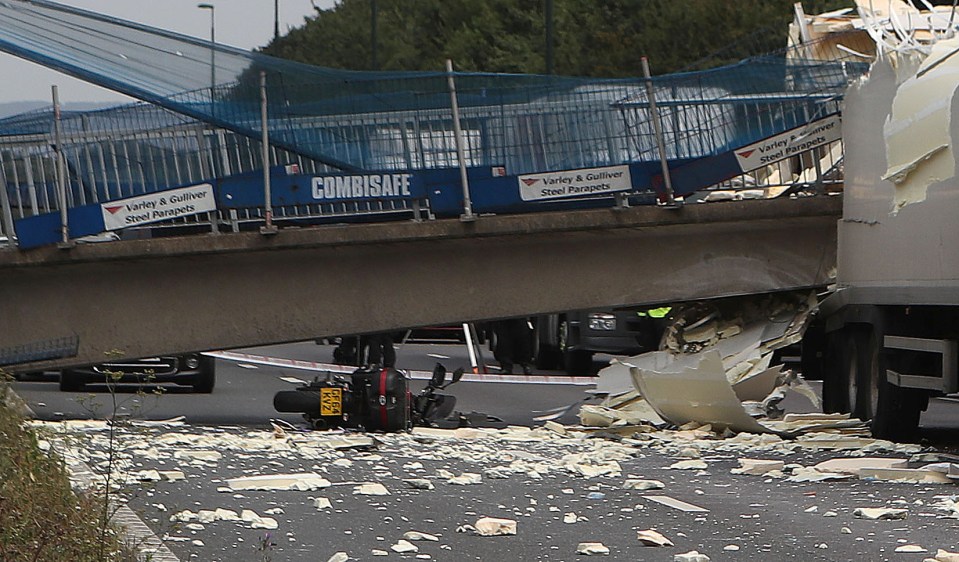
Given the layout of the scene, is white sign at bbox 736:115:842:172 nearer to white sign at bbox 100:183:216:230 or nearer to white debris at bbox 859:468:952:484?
white sign at bbox 100:183:216:230

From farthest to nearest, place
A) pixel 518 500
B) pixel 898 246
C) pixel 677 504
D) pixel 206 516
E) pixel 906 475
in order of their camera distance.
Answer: pixel 898 246 < pixel 906 475 < pixel 518 500 < pixel 677 504 < pixel 206 516

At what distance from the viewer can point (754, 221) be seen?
60.1 ft

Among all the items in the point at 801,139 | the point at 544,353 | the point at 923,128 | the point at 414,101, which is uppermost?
the point at 414,101

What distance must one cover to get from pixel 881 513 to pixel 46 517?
4.90 m

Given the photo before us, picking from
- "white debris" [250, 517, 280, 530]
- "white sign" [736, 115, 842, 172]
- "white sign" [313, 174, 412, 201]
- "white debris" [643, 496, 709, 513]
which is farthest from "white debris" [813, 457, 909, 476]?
"white sign" [313, 174, 412, 201]

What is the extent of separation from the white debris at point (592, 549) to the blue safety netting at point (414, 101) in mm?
9837

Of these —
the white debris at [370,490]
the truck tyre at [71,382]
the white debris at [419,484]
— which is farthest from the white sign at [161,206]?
Result: the white debris at [370,490]

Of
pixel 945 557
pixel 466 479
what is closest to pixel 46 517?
pixel 945 557

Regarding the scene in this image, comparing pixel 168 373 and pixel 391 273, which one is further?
pixel 168 373

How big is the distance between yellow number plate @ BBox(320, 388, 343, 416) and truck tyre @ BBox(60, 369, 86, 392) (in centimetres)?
661

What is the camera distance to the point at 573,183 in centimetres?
1800

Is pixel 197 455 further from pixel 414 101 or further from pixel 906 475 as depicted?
pixel 414 101

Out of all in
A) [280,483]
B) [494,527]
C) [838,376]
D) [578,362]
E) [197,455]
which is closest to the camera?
[494,527]

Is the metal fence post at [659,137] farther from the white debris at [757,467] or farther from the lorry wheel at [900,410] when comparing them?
the white debris at [757,467]
